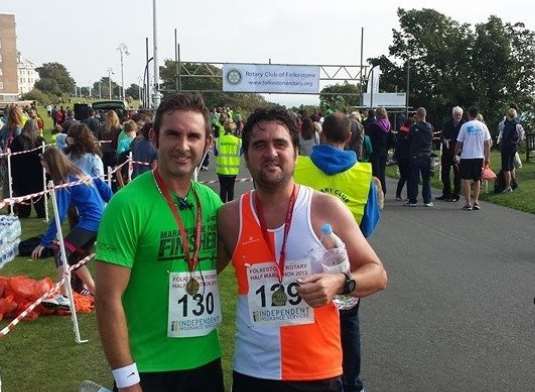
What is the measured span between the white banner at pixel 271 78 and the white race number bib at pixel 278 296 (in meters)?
29.5

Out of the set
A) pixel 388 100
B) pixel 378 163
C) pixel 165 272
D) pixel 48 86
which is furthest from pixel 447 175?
pixel 48 86

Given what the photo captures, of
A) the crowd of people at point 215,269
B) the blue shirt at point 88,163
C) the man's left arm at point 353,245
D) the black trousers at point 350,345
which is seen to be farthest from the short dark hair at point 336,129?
the blue shirt at point 88,163

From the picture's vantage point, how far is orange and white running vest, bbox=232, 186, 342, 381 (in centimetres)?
241

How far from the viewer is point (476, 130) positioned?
12.7 meters

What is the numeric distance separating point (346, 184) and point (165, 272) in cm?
189

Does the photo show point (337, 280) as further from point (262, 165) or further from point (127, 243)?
point (127, 243)

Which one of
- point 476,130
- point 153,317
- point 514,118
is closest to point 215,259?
point 153,317

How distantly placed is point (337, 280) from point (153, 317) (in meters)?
0.71

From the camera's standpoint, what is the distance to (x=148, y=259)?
236cm

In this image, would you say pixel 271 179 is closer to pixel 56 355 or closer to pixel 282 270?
pixel 282 270

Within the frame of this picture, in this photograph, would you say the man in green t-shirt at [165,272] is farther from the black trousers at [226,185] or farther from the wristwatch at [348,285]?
the black trousers at [226,185]

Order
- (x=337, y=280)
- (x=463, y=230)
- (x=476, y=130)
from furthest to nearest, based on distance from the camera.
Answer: (x=476, y=130)
(x=463, y=230)
(x=337, y=280)

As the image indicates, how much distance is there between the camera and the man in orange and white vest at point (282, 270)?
7.92 feet

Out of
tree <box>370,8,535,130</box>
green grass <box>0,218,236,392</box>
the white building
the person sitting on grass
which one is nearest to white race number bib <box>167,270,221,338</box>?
green grass <box>0,218,236,392</box>
